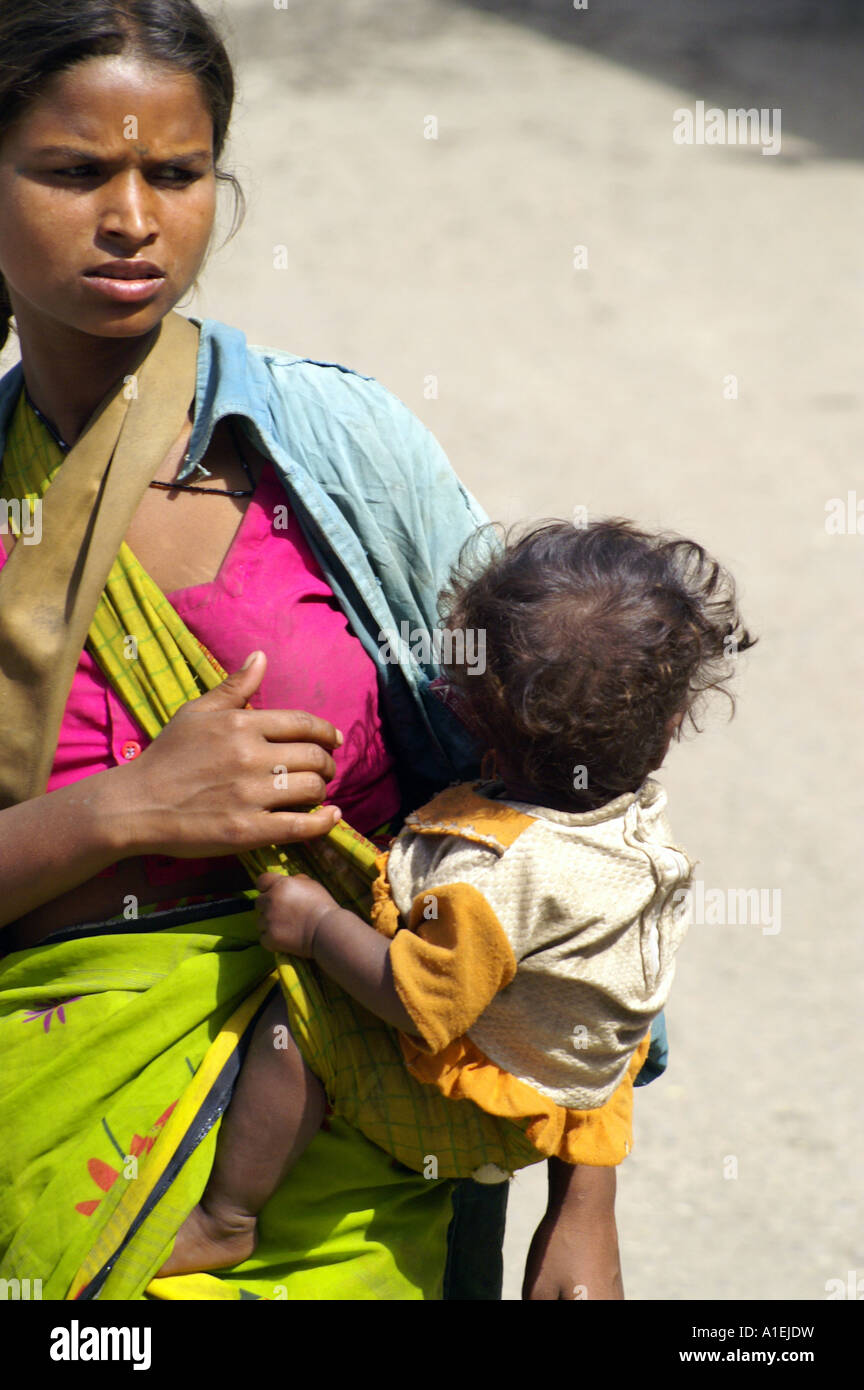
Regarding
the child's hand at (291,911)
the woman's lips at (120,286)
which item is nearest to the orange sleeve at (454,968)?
the child's hand at (291,911)

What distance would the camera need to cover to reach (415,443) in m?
1.86

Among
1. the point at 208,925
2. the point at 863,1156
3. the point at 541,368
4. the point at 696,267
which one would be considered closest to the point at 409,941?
the point at 208,925

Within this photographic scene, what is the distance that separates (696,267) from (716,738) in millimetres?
4339

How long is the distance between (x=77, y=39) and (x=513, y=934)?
1.03 m

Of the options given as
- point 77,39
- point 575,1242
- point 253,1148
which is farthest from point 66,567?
point 575,1242

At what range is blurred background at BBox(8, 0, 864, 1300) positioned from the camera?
3.85 metres

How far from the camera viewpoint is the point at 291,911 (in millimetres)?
1637

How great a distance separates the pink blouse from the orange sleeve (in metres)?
0.27

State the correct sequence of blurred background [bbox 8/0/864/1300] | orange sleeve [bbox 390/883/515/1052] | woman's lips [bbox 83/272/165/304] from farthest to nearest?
1. blurred background [bbox 8/0/864/1300]
2. woman's lips [bbox 83/272/165/304]
3. orange sleeve [bbox 390/883/515/1052]

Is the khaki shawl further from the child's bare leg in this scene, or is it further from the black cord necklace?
the child's bare leg

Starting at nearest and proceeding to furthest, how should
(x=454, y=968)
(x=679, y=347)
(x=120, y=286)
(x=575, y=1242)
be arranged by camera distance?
→ (x=454, y=968), (x=120, y=286), (x=575, y=1242), (x=679, y=347)

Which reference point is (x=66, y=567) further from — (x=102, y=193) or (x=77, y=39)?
(x=77, y=39)

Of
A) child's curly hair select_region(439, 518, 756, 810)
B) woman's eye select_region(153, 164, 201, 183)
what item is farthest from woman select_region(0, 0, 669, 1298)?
child's curly hair select_region(439, 518, 756, 810)

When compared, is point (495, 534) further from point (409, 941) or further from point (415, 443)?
point (409, 941)
